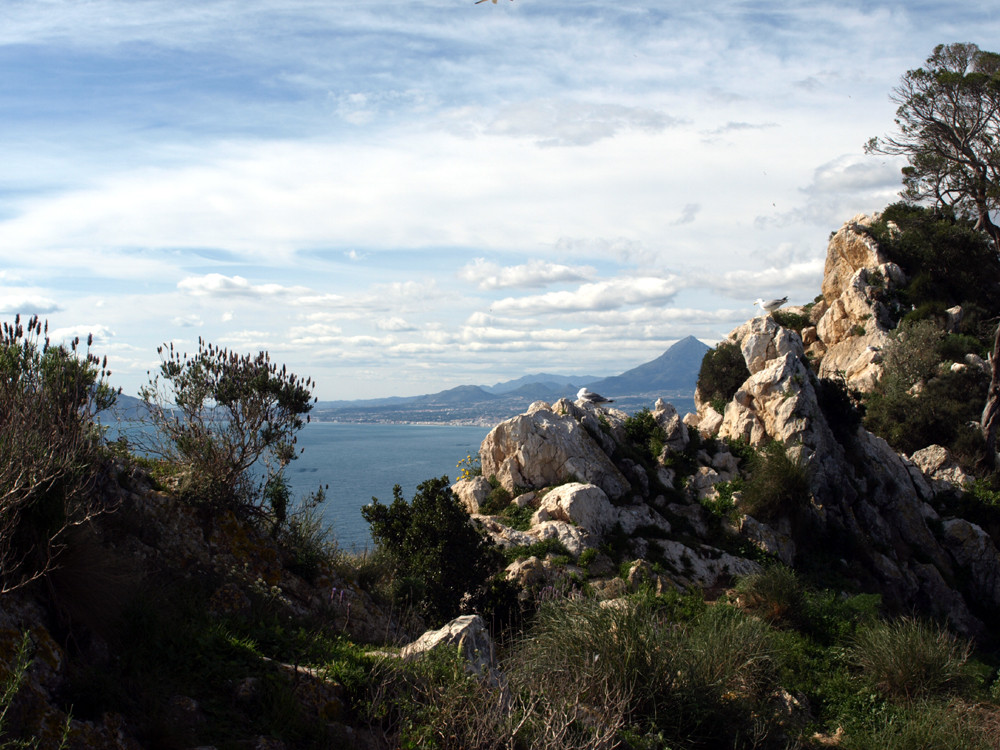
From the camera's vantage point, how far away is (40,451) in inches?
208

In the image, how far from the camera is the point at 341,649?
680 centimetres

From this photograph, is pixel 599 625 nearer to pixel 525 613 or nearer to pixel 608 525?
pixel 525 613

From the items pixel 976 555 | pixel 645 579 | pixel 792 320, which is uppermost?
pixel 792 320

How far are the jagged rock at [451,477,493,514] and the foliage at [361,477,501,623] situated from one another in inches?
132

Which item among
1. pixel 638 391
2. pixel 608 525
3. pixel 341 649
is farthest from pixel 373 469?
pixel 638 391

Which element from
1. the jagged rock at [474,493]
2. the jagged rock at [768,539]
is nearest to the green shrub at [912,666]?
the jagged rock at [768,539]

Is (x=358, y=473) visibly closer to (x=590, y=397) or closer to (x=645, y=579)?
(x=590, y=397)

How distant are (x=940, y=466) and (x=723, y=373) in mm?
8518

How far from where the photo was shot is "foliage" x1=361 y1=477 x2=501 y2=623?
379 inches

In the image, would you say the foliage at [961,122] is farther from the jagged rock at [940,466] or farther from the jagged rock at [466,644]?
the jagged rock at [466,644]

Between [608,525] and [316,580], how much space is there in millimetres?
6384

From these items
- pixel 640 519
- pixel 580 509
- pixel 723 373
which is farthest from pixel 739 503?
pixel 723 373

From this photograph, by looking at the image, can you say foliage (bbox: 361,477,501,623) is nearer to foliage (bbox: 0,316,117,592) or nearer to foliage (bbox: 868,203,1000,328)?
foliage (bbox: 0,316,117,592)

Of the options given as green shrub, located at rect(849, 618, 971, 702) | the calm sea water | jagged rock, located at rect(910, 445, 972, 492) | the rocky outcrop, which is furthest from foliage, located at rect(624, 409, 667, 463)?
jagged rock, located at rect(910, 445, 972, 492)
